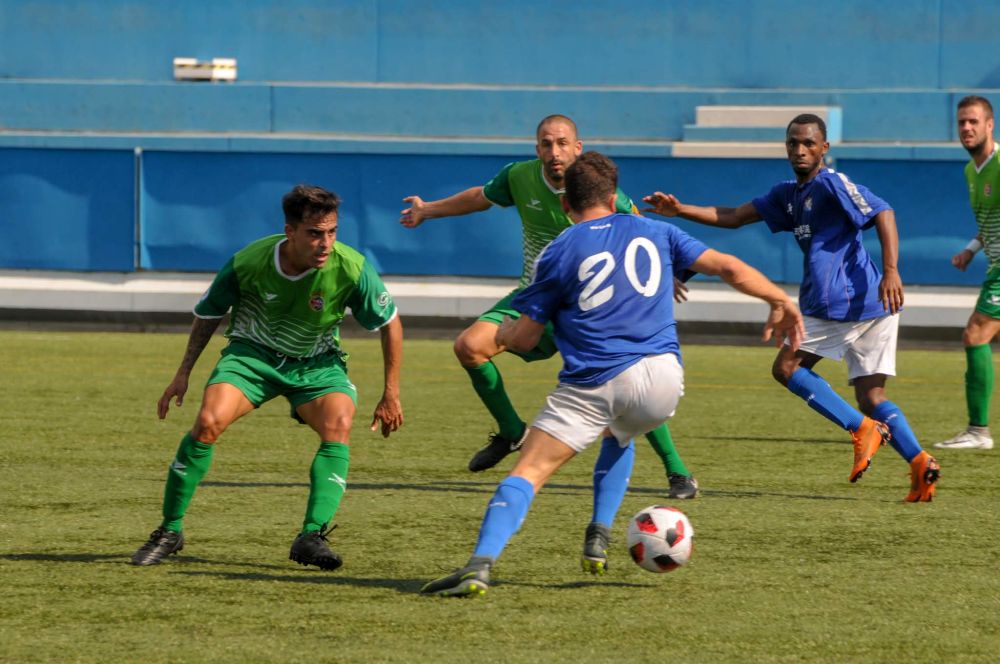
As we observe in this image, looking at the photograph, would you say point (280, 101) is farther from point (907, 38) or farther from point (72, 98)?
point (907, 38)

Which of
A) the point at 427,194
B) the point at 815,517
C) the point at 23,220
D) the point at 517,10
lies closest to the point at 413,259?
the point at 427,194

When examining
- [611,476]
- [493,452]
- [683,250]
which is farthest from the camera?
[493,452]

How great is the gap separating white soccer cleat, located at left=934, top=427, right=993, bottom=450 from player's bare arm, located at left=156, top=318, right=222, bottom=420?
556 cm

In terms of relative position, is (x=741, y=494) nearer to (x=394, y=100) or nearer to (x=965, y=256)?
(x=965, y=256)

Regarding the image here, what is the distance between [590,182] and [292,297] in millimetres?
1474

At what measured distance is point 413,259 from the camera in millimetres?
21781

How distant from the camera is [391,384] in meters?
7.08

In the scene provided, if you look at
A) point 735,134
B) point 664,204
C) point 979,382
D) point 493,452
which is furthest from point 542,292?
point 735,134

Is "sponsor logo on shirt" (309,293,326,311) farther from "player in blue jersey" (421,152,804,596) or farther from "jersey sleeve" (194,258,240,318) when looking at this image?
"player in blue jersey" (421,152,804,596)

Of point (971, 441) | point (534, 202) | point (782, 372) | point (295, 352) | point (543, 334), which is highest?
point (534, 202)

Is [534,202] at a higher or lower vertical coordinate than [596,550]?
higher

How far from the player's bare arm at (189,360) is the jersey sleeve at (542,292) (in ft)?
4.75

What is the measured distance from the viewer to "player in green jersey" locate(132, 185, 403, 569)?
6848 millimetres

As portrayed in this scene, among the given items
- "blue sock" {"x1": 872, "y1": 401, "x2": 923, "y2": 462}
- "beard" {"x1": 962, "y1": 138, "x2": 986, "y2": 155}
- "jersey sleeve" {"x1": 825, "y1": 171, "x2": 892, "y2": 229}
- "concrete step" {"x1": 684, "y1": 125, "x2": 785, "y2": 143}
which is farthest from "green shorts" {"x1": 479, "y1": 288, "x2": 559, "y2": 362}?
"concrete step" {"x1": 684, "y1": 125, "x2": 785, "y2": 143}
